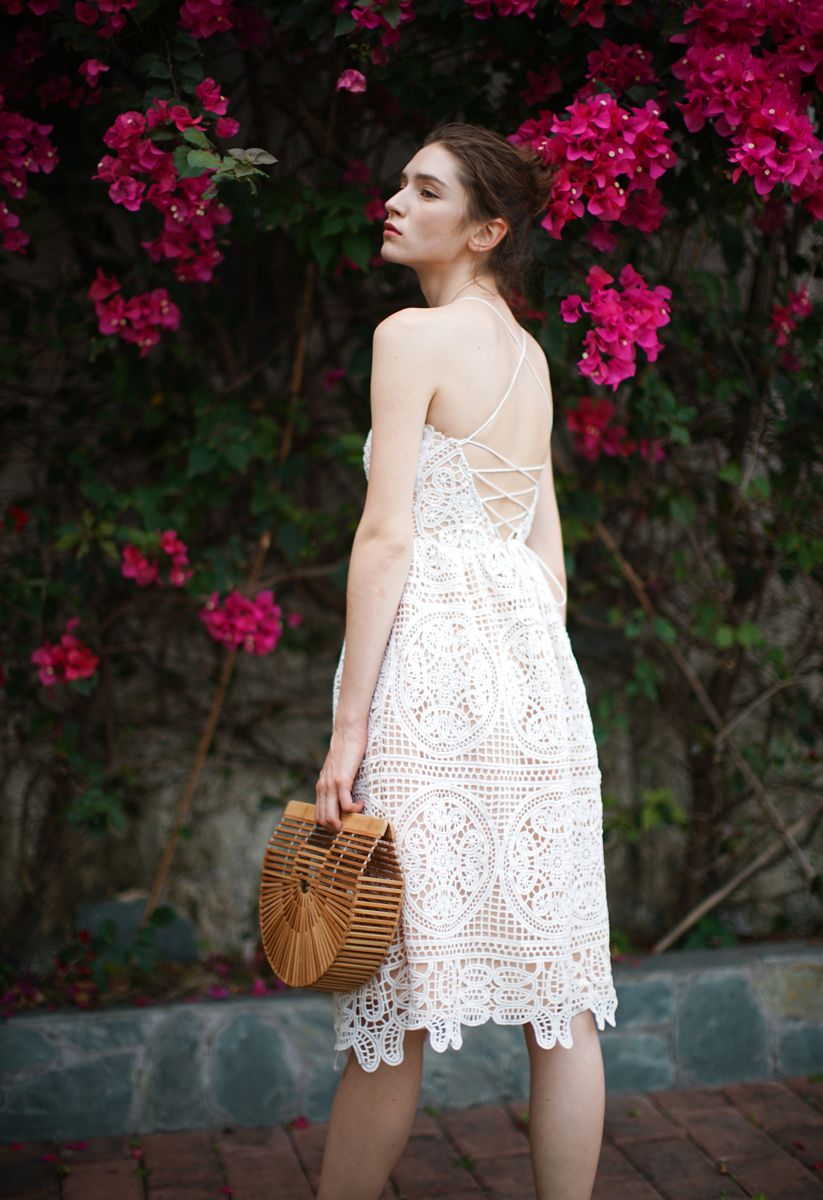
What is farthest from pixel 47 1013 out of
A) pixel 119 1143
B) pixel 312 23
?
pixel 312 23

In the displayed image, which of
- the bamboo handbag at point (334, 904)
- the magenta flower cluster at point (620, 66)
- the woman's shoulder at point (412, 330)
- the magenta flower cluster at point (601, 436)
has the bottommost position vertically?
the bamboo handbag at point (334, 904)

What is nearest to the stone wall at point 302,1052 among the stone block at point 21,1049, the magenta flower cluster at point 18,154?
the stone block at point 21,1049

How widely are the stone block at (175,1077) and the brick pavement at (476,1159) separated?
0.14 ft

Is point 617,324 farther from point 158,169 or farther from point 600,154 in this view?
point 158,169

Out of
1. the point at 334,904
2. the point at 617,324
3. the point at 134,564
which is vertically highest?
the point at 617,324

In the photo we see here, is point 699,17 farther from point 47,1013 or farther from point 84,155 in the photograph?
point 47,1013

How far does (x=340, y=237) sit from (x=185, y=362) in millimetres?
545

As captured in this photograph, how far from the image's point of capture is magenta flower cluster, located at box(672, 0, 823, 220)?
2.16 m

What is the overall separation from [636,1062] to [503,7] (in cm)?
235

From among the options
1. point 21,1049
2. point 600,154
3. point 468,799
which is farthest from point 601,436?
point 21,1049

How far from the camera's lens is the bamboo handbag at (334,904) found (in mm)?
1814

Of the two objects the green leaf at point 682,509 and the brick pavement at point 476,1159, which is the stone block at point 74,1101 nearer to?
the brick pavement at point 476,1159

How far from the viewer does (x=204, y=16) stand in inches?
90.6

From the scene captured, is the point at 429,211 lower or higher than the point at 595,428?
A: higher
